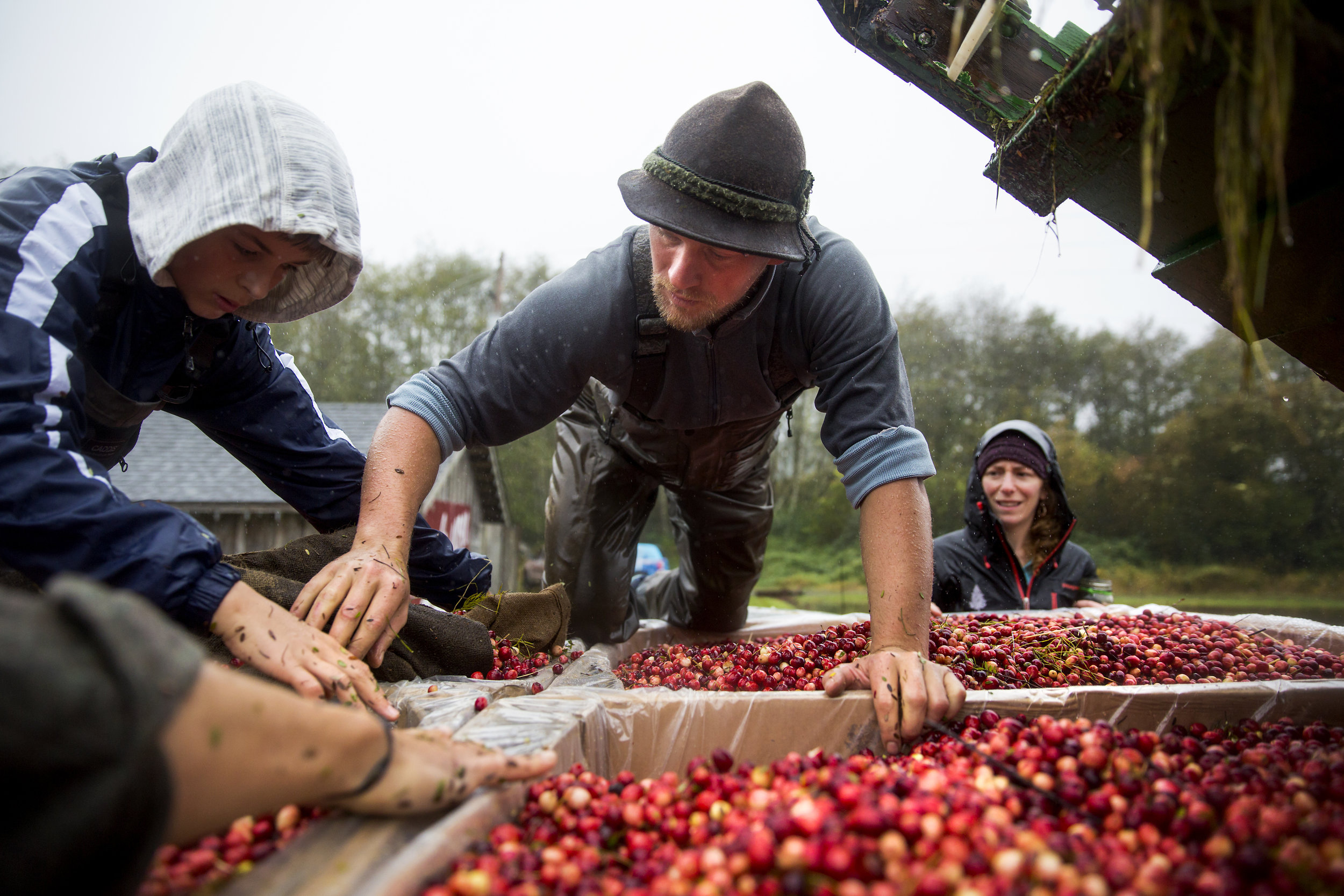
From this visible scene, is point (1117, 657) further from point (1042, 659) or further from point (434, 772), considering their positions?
point (434, 772)

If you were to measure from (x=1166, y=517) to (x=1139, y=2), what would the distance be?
24.8m

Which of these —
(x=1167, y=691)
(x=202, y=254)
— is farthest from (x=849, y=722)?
(x=202, y=254)

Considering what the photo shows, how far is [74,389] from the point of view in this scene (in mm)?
1827

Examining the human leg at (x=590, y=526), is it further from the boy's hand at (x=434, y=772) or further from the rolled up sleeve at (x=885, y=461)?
the boy's hand at (x=434, y=772)

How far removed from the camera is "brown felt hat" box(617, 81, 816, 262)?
7.69 ft

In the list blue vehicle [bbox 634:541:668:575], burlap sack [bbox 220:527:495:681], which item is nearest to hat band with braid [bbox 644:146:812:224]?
burlap sack [bbox 220:527:495:681]

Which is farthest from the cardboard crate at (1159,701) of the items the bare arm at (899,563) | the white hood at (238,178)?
the white hood at (238,178)

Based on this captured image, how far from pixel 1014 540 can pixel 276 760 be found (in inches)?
189

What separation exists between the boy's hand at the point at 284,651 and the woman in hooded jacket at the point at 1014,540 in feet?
12.7

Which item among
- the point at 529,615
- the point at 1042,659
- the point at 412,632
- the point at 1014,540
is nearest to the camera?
the point at 412,632

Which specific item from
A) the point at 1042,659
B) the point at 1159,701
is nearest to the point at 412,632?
the point at 1042,659

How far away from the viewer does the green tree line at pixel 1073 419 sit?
21.6 metres

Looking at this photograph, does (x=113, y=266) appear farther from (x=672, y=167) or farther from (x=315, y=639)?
(x=672, y=167)

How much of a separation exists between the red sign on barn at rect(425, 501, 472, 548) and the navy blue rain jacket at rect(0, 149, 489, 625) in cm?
1236
